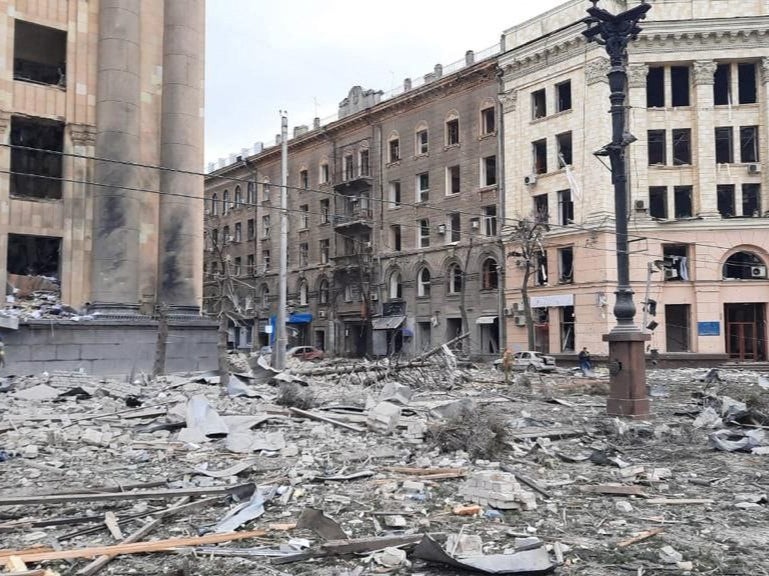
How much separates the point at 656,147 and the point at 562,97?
5.57m

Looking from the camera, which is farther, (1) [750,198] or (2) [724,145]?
(2) [724,145]

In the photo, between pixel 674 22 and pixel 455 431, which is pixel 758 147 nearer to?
pixel 674 22

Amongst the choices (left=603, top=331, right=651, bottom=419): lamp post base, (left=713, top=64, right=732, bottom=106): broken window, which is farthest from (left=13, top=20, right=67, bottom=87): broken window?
(left=713, top=64, right=732, bottom=106): broken window

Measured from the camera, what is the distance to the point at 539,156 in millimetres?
38250

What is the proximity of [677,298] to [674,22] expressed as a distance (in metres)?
13.7

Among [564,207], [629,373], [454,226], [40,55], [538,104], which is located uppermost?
[538,104]

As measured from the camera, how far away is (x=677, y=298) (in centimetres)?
3416

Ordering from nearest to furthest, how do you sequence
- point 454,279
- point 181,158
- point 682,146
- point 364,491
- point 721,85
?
1. point 364,491
2. point 181,158
3. point 721,85
4. point 682,146
5. point 454,279

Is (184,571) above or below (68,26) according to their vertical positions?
below

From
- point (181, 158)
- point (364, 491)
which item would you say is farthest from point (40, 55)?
point (364, 491)

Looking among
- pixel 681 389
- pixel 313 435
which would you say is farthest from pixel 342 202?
pixel 313 435

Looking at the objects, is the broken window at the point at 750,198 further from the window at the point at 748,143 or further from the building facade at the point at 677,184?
the window at the point at 748,143

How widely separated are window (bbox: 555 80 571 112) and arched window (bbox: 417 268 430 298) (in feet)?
40.6

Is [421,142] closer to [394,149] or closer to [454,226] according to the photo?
[394,149]
